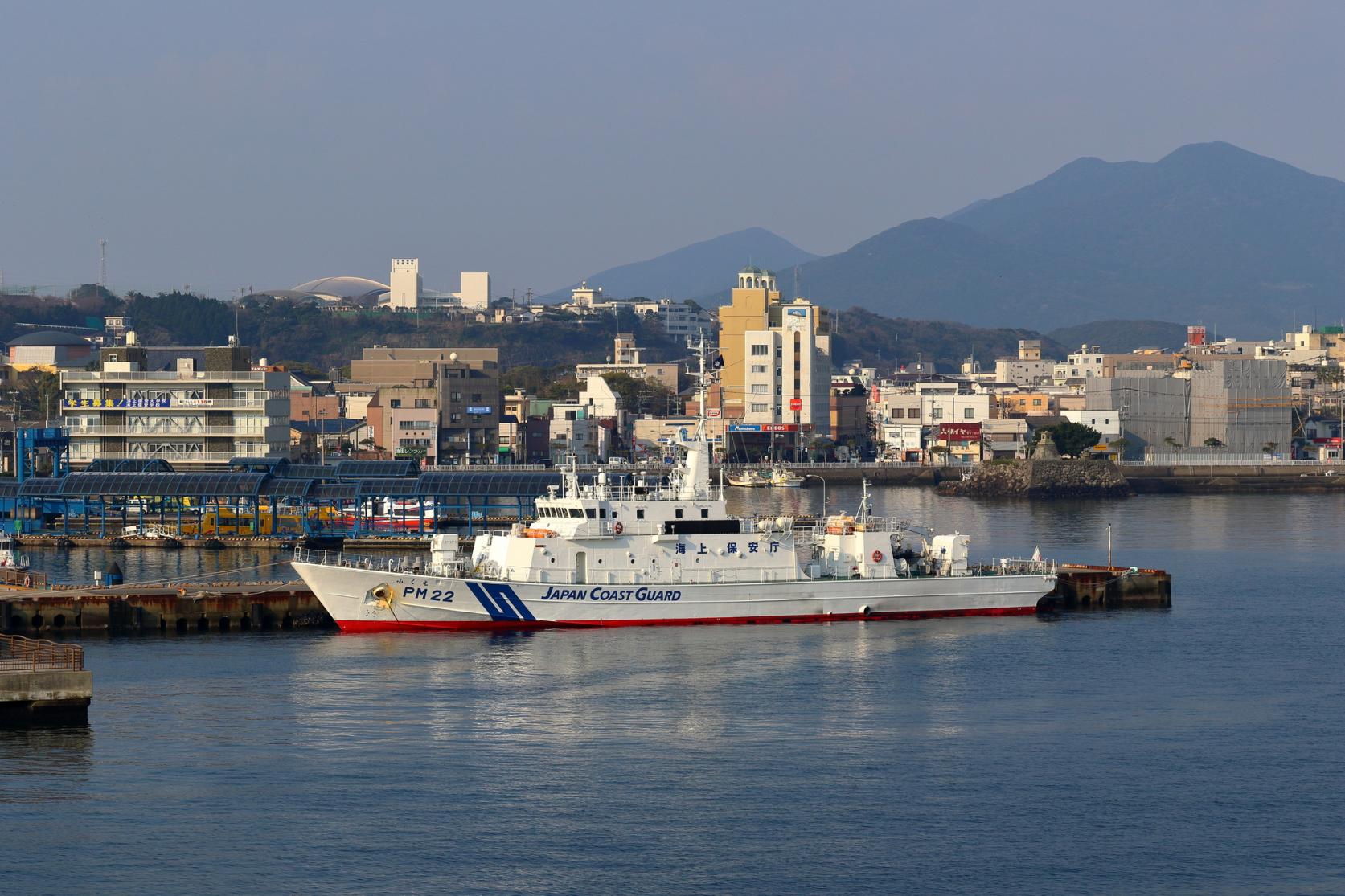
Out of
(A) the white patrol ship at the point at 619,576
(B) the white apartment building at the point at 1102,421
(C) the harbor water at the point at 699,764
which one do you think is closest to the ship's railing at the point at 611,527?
(A) the white patrol ship at the point at 619,576

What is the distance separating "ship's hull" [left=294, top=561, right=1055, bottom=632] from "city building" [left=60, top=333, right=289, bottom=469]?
48.4m

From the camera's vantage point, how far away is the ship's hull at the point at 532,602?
4938 centimetres

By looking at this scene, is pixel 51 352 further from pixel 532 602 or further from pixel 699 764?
pixel 699 764

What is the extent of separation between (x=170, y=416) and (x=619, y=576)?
172ft

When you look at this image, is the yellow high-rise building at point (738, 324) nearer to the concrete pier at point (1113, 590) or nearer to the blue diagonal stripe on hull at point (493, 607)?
the concrete pier at point (1113, 590)

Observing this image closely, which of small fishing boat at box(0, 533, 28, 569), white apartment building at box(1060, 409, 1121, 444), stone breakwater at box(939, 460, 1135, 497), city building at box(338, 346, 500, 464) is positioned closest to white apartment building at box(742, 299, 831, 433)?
city building at box(338, 346, 500, 464)

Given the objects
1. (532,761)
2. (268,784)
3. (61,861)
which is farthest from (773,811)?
(61,861)

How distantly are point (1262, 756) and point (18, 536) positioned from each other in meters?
58.9

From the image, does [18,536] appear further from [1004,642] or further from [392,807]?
[392,807]

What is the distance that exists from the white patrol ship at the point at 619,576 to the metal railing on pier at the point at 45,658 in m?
11.4

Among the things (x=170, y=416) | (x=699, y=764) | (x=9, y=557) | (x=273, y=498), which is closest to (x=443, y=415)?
(x=170, y=416)

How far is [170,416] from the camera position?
9544 cm

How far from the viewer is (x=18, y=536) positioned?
3061 inches

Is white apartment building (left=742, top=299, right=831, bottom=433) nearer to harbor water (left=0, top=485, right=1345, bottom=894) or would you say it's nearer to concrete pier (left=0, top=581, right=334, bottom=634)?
harbor water (left=0, top=485, right=1345, bottom=894)
